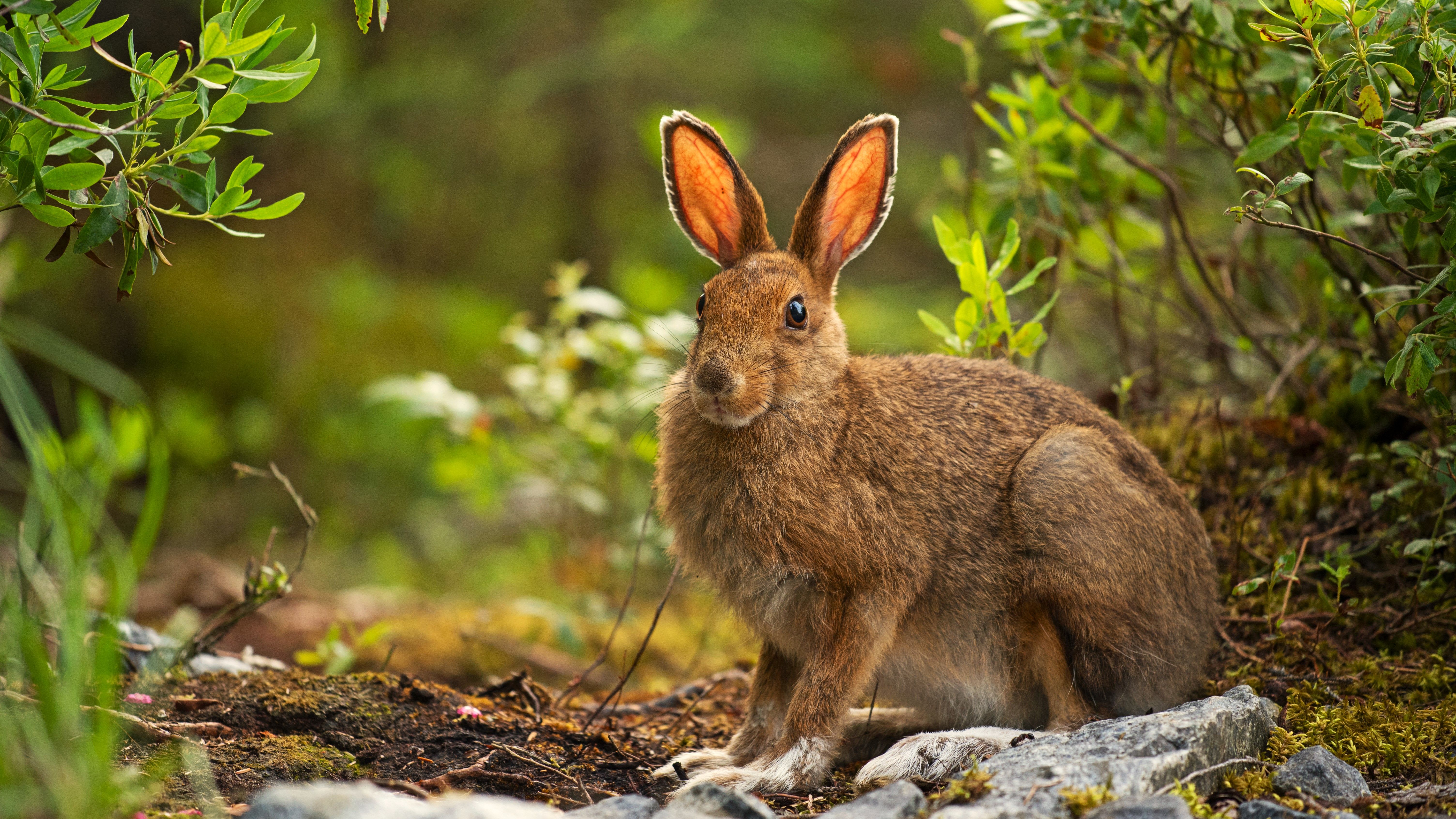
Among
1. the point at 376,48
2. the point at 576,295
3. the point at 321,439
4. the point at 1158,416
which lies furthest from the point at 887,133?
the point at 376,48

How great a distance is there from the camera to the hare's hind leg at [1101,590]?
4516mm

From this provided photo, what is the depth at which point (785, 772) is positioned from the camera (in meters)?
4.27

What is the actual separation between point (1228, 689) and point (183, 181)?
14.5ft

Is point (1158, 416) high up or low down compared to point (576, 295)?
down

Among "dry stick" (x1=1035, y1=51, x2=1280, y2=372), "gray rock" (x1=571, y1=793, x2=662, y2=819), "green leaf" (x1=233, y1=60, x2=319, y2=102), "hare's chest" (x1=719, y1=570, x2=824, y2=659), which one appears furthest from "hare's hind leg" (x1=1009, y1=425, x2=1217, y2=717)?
"green leaf" (x1=233, y1=60, x2=319, y2=102)

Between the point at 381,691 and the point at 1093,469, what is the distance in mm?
3015

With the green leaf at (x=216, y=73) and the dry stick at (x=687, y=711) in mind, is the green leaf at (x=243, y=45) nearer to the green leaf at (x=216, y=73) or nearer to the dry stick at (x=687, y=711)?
the green leaf at (x=216, y=73)

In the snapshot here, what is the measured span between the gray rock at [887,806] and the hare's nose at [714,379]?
5.22 ft

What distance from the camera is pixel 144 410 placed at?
3359mm

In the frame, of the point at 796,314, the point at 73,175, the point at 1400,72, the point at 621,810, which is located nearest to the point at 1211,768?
the point at 621,810

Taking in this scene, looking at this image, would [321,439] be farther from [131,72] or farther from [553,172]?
[131,72]

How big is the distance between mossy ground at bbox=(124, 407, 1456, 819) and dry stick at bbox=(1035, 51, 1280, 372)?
1.60ft

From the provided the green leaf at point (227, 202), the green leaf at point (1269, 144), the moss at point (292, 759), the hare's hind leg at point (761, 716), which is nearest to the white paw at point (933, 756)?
the hare's hind leg at point (761, 716)

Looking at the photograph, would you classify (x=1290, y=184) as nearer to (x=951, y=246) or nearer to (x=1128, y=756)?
(x=951, y=246)
